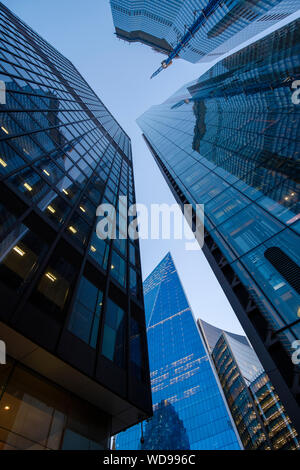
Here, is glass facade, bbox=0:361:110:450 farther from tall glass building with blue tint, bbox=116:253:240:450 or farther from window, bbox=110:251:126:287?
tall glass building with blue tint, bbox=116:253:240:450

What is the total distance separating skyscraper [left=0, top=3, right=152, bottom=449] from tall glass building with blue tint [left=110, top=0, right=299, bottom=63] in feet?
226

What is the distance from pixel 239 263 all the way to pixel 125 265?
25.1ft

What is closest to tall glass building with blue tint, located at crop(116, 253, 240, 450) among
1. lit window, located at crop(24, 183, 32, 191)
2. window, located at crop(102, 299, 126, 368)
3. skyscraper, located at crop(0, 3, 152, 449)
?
window, located at crop(102, 299, 126, 368)

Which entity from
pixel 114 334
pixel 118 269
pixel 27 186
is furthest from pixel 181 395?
pixel 27 186

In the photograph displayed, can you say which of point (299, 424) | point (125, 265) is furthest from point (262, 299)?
point (125, 265)

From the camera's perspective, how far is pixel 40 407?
299 inches

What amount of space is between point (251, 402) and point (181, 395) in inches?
1424

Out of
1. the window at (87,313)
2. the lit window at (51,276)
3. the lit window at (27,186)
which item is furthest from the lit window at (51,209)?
the lit window at (51,276)

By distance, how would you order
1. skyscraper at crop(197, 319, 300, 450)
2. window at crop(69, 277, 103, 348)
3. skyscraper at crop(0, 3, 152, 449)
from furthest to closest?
skyscraper at crop(197, 319, 300, 450)
window at crop(69, 277, 103, 348)
skyscraper at crop(0, 3, 152, 449)

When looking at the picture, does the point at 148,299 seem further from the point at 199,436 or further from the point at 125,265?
the point at 125,265

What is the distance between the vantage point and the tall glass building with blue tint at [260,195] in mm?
10617

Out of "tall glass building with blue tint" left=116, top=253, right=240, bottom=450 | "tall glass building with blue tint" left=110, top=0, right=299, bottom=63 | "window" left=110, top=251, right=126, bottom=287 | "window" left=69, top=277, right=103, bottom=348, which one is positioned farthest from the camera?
"tall glass building with blue tint" left=116, top=253, right=240, bottom=450

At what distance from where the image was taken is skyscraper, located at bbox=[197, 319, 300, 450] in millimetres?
67000

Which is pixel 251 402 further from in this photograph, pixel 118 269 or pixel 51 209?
pixel 51 209
